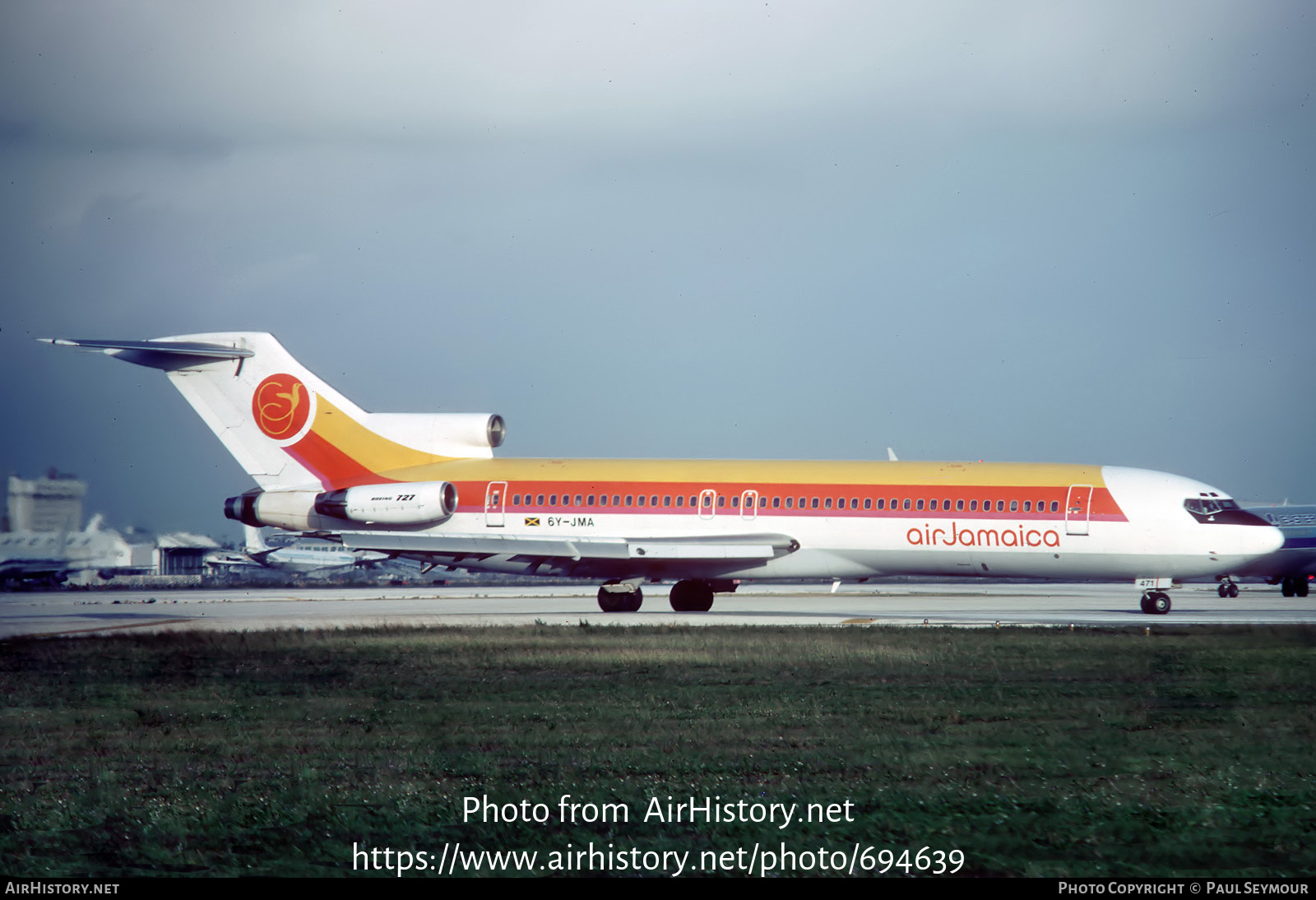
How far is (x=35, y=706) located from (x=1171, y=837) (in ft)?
36.5

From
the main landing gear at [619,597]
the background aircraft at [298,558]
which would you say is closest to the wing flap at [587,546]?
the main landing gear at [619,597]

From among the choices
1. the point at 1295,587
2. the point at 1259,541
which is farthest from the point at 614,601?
the point at 1295,587

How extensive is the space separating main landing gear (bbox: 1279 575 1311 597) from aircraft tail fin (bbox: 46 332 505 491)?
2720 cm

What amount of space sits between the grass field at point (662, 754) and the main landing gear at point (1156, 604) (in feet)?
35.9

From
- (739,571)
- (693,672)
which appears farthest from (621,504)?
(693,672)

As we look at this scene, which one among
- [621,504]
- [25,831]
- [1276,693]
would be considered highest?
[621,504]

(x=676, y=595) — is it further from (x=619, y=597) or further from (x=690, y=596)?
(x=619, y=597)

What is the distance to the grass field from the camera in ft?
24.5

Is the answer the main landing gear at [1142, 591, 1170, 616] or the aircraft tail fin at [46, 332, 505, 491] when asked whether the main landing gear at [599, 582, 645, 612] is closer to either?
the aircraft tail fin at [46, 332, 505, 491]

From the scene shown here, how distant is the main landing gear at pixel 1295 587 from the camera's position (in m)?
43.1

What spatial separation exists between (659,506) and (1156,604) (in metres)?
12.0

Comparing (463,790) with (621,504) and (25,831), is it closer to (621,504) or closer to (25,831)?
(25,831)

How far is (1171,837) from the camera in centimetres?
749

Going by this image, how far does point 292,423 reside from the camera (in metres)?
35.3
